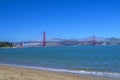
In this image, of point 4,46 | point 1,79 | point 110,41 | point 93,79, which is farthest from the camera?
point 4,46

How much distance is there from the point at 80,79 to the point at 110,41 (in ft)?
391

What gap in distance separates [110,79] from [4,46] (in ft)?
433

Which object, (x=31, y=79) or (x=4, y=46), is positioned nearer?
(x=31, y=79)

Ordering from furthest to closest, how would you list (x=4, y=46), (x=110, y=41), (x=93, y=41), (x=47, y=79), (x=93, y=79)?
(x=4, y=46), (x=110, y=41), (x=93, y=41), (x=93, y=79), (x=47, y=79)

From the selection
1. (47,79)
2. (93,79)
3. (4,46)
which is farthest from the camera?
(4,46)

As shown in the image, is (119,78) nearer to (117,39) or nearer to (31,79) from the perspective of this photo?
(31,79)

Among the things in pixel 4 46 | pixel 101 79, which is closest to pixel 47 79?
pixel 101 79

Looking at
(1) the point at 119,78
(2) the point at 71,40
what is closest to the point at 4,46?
(2) the point at 71,40

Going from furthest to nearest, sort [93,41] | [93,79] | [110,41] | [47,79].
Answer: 1. [110,41]
2. [93,41]
3. [93,79]
4. [47,79]

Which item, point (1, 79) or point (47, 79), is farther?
point (47, 79)

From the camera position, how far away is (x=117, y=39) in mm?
136000

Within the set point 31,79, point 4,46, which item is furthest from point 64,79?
point 4,46

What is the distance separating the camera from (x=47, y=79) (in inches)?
558

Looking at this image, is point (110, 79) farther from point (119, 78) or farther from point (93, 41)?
point (93, 41)
